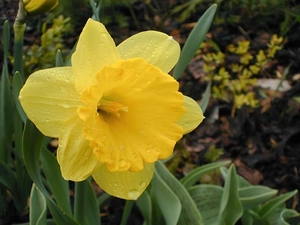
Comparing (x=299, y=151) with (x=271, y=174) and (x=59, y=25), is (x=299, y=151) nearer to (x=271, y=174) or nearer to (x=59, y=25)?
(x=271, y=174)

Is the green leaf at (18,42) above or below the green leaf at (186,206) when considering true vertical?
above

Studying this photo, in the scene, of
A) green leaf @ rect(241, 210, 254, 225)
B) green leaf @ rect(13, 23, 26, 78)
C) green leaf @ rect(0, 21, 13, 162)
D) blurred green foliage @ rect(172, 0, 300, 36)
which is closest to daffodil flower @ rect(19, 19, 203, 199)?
green leaf @ rect(13, 23, 26, 78)

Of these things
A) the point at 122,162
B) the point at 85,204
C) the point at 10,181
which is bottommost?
the point at 10,181

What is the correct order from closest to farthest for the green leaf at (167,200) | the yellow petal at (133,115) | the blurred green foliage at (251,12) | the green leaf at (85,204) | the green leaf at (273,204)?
the yellow petal at (133,115) → the green leaf at (85,204) → the green leaf at (167,200) → the green leaf at (273,204) → the blurred green foliage at (251,12)

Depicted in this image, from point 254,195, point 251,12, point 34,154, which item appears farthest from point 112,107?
point 251,12

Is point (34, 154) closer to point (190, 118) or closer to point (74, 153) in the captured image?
point (74, 153)

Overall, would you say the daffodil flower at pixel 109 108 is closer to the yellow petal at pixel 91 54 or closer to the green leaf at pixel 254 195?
the yellow petal at pixel 91 54

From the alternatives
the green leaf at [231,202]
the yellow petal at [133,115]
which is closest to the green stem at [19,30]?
the yellow petal at [133,115]
